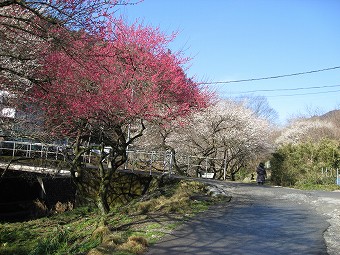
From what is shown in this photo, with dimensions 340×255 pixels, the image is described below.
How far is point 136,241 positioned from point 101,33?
11.9ft

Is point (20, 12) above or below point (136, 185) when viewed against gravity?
above

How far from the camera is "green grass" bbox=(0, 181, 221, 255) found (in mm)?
5680

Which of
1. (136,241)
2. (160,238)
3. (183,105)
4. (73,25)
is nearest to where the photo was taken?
(73,25)

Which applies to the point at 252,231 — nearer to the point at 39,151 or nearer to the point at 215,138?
the point at 39,151

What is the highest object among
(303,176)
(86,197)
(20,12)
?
(20,12)

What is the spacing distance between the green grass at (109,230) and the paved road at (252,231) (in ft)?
1.37

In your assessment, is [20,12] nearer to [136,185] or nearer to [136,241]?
[136,241]

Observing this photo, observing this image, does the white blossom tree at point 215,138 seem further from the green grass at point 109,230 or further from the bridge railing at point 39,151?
the green grass at point 109,230

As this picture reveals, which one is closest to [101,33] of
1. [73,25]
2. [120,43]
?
[73,25]

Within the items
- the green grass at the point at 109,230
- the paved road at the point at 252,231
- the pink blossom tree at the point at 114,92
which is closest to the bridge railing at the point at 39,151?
the pink blossom tree at the point at 114,92

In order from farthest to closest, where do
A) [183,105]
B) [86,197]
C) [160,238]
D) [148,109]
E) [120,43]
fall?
[86,197]
[183,105]
[120,43]
[148,109]
[160,238]

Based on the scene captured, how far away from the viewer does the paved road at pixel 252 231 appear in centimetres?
545

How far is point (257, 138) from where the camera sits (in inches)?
968

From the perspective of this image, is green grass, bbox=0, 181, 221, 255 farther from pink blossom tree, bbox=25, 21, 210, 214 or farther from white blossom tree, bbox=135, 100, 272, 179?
white blossom tree, bbox=135, 100, 272, 179
